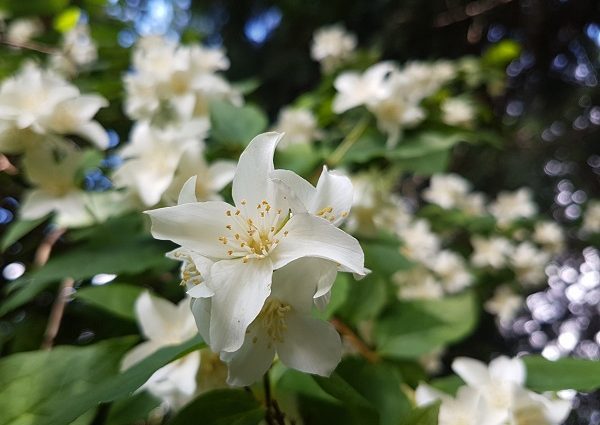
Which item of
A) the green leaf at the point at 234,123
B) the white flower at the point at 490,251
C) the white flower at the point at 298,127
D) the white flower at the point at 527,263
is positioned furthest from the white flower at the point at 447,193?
the green leaf at the point at 234,123

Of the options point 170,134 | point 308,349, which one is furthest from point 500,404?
point 170,134

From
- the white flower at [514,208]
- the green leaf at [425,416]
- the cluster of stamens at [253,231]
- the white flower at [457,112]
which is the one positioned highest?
the cluster of stamens at [253,231]

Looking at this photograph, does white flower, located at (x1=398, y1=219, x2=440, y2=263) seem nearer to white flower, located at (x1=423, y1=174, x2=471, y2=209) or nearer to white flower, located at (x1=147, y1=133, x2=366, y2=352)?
white flower, located at (x1=423, y1=174, x2=471, y2=209)

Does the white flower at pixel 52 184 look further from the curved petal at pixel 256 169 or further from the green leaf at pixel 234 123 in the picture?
the curved petal at pixel 256 169

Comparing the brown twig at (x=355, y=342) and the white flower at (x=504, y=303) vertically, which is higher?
the brown twig at (x=355, y=342)

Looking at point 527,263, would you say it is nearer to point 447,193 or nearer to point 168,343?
point 447,193

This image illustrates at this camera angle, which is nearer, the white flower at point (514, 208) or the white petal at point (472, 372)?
the white petal at point (472, 372)

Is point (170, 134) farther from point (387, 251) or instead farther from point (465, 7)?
point (465, 7)
